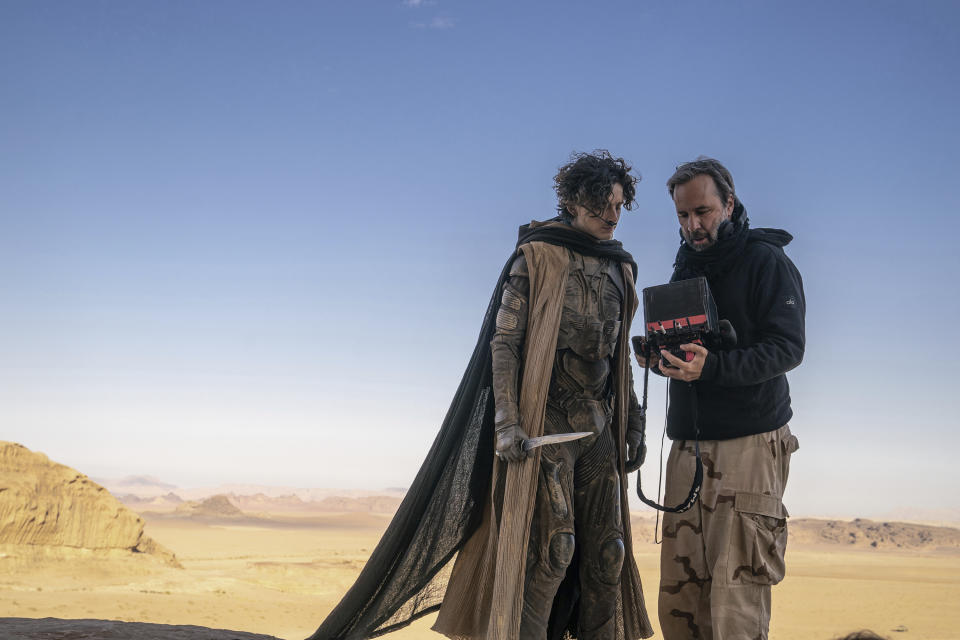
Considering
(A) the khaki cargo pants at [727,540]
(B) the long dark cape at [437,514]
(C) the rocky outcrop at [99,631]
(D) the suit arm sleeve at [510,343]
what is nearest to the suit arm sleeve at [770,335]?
(A) the khaki cargo pants at [727,540]

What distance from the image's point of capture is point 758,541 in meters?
3.75

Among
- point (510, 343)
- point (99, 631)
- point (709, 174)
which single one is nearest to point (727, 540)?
point (510, 343)

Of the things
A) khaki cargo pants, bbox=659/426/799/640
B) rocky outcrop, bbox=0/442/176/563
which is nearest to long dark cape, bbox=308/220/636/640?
khaki cargo pants, bbox=659/426/799/640

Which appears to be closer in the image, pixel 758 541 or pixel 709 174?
pixel 758 541

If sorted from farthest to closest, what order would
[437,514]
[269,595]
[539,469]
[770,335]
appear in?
[269,595], [437,514], [770,335], [539,469]

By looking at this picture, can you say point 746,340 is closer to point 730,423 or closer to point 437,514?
point 730,423

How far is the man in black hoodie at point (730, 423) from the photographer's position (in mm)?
3734

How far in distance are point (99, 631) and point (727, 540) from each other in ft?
10.6

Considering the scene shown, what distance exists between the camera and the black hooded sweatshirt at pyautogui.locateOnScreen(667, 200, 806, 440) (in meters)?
3.75

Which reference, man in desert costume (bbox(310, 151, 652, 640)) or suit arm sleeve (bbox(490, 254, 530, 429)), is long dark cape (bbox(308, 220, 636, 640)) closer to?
man in desert costume (bbox(310, 151, 652, 640))

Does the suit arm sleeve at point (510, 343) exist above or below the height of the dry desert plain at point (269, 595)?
above

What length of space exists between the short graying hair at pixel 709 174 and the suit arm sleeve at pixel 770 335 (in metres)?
0.40

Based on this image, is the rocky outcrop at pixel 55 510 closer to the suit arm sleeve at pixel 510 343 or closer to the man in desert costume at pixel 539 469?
the man in desert costume at pixel 539 469

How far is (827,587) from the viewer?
805 inches
